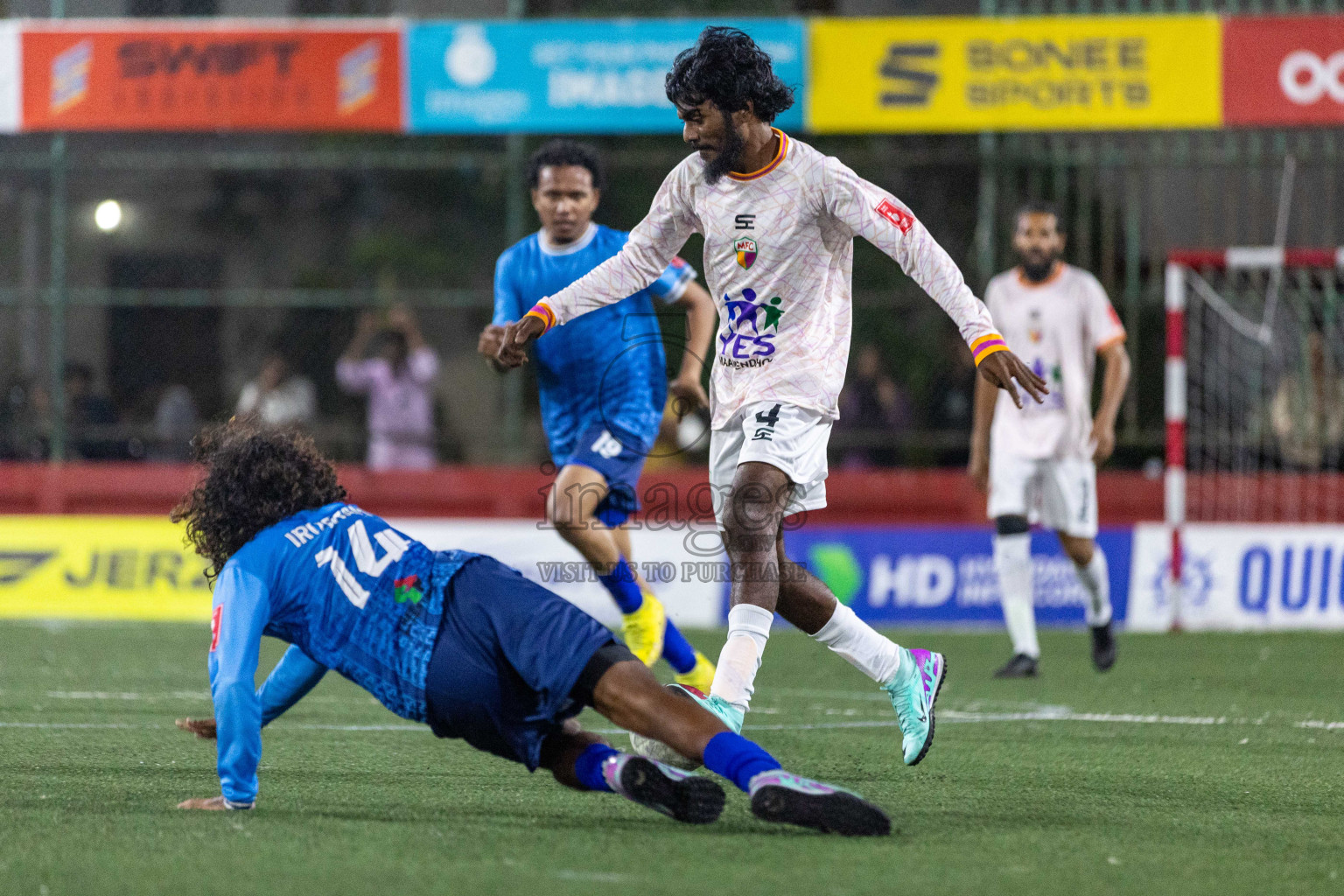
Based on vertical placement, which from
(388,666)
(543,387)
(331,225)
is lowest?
(388,666)

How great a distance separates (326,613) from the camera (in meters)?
4.18

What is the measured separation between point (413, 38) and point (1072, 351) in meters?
6.56

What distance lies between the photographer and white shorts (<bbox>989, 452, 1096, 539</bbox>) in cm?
862

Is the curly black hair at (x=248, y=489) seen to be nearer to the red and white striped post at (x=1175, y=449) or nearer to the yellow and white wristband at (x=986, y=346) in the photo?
the yellow and white wristband at (x=986, y=346)

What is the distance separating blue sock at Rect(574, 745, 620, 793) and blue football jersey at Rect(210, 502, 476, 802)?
42 cm

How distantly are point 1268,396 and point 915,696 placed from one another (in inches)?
335

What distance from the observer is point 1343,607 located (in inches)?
437

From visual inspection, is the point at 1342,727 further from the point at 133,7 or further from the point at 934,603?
the point at 133,7

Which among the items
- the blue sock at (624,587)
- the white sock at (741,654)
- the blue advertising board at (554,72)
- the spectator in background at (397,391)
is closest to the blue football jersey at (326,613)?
the white sock at (741,654)

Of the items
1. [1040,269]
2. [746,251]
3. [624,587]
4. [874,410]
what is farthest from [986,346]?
[874,410]

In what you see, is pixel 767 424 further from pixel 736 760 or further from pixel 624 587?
pixel 624 587

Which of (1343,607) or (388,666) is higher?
(388,666)

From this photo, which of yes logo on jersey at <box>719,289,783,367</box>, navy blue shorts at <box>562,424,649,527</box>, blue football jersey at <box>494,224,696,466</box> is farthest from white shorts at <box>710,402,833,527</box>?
blue football jersey at <box>494,224,696,466</box>

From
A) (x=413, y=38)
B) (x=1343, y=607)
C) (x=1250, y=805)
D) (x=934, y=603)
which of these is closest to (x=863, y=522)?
(x=934, y=603)
